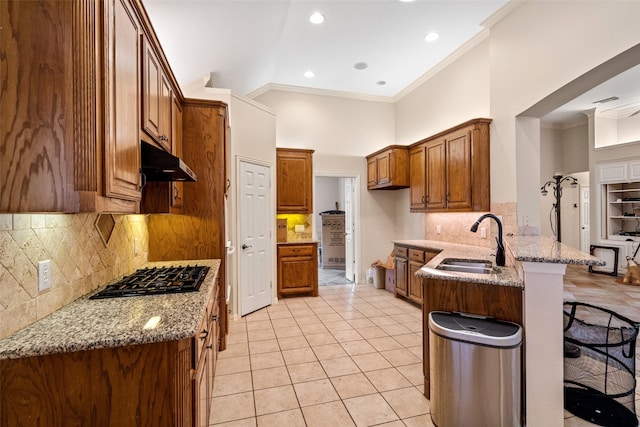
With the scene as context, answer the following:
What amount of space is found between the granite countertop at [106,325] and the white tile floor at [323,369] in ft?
3.57

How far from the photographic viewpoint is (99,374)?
3.61ft

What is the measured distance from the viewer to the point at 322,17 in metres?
3.55

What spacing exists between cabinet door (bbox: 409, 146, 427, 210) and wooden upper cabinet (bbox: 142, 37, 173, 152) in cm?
367

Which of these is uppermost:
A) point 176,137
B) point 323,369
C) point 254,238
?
point 176,137

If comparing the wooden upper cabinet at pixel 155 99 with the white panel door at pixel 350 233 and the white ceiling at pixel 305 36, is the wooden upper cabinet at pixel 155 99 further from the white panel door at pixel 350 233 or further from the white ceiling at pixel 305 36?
the white panel door at pixel 350 233

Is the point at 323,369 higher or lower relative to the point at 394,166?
lower

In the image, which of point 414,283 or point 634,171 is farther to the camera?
point 634,171

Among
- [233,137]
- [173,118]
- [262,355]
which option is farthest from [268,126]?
[262,355]

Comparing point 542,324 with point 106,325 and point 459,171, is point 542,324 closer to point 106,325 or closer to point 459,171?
point 106,325

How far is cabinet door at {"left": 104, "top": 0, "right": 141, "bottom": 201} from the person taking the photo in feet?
3.70

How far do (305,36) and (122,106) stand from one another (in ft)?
11.0

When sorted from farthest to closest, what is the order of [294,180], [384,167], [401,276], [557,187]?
[557,187] < [384,167] < [294,180] < [401,276]

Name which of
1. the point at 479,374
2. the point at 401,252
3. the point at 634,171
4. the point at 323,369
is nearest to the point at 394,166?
the point at 401,252

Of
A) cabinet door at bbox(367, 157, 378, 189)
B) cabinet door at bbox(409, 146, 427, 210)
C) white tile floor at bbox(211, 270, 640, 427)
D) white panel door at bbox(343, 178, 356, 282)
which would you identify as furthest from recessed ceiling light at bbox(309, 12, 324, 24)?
white tile floor at bbox(211, 270, 640, 427)
